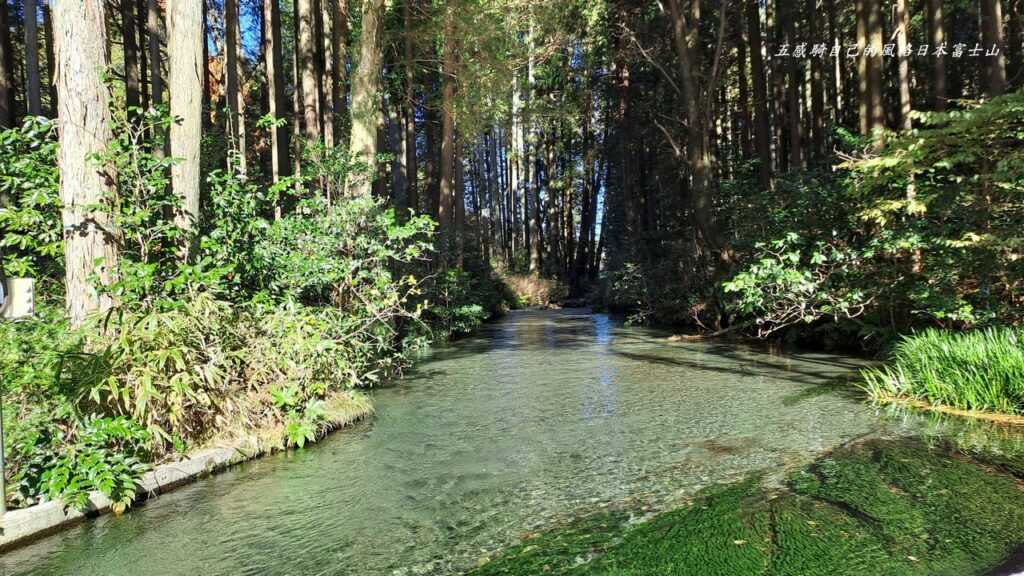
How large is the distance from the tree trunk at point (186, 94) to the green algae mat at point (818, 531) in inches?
213

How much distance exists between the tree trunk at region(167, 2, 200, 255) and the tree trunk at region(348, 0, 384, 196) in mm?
4112

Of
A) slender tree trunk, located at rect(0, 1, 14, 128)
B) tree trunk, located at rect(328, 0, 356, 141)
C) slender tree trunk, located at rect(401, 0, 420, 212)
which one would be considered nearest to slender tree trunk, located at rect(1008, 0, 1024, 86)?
slender tree trunk, located at rect(401, 0, 420, 212)

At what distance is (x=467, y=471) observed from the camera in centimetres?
545

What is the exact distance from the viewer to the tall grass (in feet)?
21.0

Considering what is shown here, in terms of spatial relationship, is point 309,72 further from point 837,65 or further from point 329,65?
point 837,65

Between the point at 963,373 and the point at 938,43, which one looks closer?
the point at 963,373

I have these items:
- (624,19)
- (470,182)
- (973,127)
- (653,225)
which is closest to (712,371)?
(973,127)

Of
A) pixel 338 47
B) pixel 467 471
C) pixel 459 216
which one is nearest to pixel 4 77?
pixel 338 47

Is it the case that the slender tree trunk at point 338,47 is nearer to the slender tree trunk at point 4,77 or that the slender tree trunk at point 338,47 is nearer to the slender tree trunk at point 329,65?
the slender tree trunk at point 329,65

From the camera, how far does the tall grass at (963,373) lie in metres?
6.40

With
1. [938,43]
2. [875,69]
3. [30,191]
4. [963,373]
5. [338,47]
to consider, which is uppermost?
[338,47]

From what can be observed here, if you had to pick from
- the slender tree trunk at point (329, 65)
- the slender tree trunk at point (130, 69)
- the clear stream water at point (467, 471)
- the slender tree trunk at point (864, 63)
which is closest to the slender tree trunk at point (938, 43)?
the slender tree trunk at point (864, 63)

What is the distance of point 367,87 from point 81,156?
21.9 feet

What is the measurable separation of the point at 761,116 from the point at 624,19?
17.0 feet
